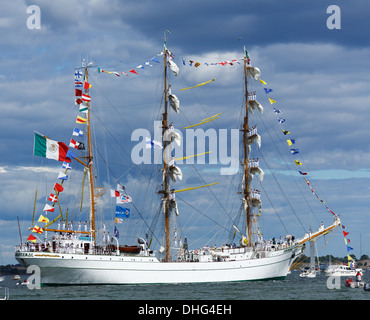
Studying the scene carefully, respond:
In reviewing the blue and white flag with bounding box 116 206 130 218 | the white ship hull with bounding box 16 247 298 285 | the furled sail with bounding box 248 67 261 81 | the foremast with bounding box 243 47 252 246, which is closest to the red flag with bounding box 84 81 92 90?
the blue and white flag with bounding box 116 206 130 218

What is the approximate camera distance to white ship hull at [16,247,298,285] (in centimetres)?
8750

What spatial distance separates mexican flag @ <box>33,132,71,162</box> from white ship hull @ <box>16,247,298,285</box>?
42.2ft

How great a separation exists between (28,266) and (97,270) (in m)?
9.08

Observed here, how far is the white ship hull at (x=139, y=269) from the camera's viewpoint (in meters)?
87.5
